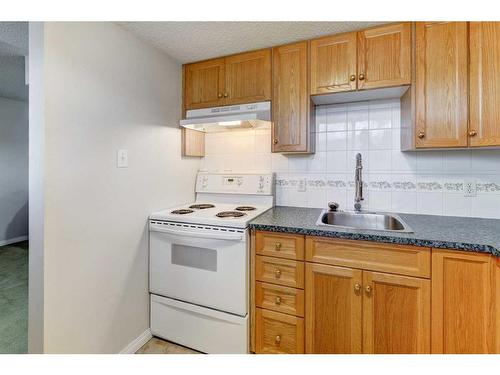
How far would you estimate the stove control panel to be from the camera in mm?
2160

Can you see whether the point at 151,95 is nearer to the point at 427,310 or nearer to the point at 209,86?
the point at 209,86


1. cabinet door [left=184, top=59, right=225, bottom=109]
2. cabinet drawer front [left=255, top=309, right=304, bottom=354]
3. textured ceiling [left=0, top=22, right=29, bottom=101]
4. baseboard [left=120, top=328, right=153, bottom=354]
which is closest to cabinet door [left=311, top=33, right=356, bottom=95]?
cabinet door [left=184, top=59, right=225, bottom=109]

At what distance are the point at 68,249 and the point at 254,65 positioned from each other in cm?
170

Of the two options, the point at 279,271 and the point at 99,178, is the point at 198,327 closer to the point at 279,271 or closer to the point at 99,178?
the point at 279,271

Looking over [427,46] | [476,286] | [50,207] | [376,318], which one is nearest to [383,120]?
[427,46]

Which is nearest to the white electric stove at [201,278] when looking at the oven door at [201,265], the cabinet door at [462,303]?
the oven door at [201,265]

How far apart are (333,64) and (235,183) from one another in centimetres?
118

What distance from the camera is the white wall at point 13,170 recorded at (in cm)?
400

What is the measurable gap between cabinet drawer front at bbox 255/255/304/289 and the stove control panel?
71cm

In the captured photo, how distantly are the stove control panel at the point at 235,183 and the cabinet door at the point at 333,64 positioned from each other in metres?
0.80

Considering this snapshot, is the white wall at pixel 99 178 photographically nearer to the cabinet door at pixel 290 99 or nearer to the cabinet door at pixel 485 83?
the cabinet door at pixel 290 99

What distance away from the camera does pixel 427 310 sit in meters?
1.24

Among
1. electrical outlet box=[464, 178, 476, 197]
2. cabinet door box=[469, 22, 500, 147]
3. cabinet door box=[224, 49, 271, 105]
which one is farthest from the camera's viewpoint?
cabinet door box=[224, 49, 271, 105]

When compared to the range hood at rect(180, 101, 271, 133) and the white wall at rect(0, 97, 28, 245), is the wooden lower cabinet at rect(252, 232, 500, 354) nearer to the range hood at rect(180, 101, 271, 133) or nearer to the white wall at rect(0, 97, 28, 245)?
the range hood at rect(180, 101, 271, 133)
